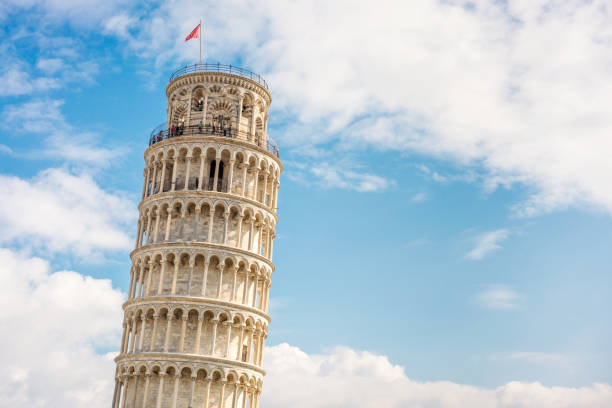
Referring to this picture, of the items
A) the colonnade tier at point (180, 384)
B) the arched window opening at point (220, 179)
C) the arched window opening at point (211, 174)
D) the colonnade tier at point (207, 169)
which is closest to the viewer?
the colonnade tier at point (180, 384)

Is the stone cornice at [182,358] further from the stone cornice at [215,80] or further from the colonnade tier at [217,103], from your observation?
the stone cornice at [215,80]

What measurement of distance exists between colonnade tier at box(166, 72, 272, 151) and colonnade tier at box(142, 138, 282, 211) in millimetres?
2852

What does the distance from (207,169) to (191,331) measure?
47.7ft

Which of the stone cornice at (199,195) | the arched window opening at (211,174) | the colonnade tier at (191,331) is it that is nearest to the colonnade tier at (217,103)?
the arched window opening at (211,174)

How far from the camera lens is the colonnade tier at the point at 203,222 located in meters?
61.3

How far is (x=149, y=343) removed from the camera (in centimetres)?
5891

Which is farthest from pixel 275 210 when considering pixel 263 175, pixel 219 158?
pixel 219 158

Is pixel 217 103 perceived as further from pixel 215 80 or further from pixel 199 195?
pixel 199 195

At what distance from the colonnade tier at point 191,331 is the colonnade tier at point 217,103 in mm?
17238

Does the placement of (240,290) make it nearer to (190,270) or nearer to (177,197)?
(190,270)

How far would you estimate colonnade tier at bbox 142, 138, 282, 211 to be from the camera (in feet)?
207

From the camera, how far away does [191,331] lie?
5875 cm

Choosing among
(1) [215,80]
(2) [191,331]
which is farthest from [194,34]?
(2) [191,331]

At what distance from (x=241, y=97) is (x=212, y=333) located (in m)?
22.7
